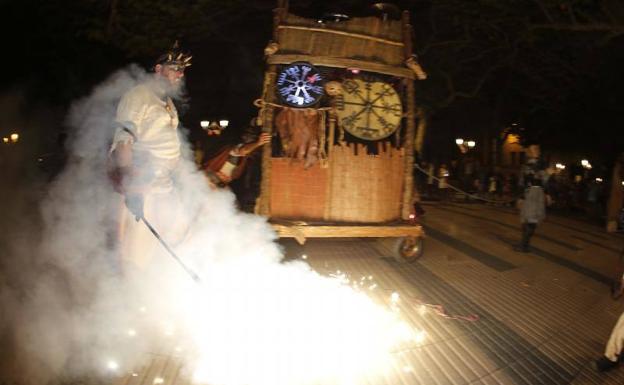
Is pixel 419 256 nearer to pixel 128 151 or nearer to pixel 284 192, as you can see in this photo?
pixel 284 192

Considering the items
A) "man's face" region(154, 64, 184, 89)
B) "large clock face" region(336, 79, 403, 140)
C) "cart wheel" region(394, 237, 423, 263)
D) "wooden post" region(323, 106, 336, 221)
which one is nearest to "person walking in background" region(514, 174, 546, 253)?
"cart wheel" region(394, 237, 423, 263)

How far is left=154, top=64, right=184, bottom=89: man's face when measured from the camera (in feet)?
15.3

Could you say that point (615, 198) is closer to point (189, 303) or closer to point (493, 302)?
point (493, 302)

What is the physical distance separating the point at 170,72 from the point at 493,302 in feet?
16.3

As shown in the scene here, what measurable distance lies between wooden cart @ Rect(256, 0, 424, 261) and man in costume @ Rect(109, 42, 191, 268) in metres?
2.13

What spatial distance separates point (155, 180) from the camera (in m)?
4.67

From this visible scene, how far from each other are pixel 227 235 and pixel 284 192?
1.39m

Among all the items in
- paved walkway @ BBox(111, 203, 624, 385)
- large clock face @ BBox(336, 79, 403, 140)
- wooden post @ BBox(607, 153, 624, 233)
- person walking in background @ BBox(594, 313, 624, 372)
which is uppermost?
large clock face @ BBox(336, 79, 403, 140)

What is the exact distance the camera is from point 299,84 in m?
6.76

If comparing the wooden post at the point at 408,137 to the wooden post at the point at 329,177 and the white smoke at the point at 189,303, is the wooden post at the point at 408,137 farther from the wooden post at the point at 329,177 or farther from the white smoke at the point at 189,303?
the white smoke at the point at 189,303

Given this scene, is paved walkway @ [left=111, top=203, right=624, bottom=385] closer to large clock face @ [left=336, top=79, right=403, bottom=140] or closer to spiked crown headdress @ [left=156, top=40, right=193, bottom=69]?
large clock face @ [left=336, top=79, right=403, bottom=140]

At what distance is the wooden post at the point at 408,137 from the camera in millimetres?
7227

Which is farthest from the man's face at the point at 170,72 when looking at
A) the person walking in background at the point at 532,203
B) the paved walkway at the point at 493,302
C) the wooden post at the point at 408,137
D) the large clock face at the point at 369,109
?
the person walking in background at the point at 532,203

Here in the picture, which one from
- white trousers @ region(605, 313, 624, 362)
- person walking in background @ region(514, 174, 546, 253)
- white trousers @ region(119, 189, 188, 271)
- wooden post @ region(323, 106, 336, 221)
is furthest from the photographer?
person walking in background @ region(514, 174, 546, 253)
